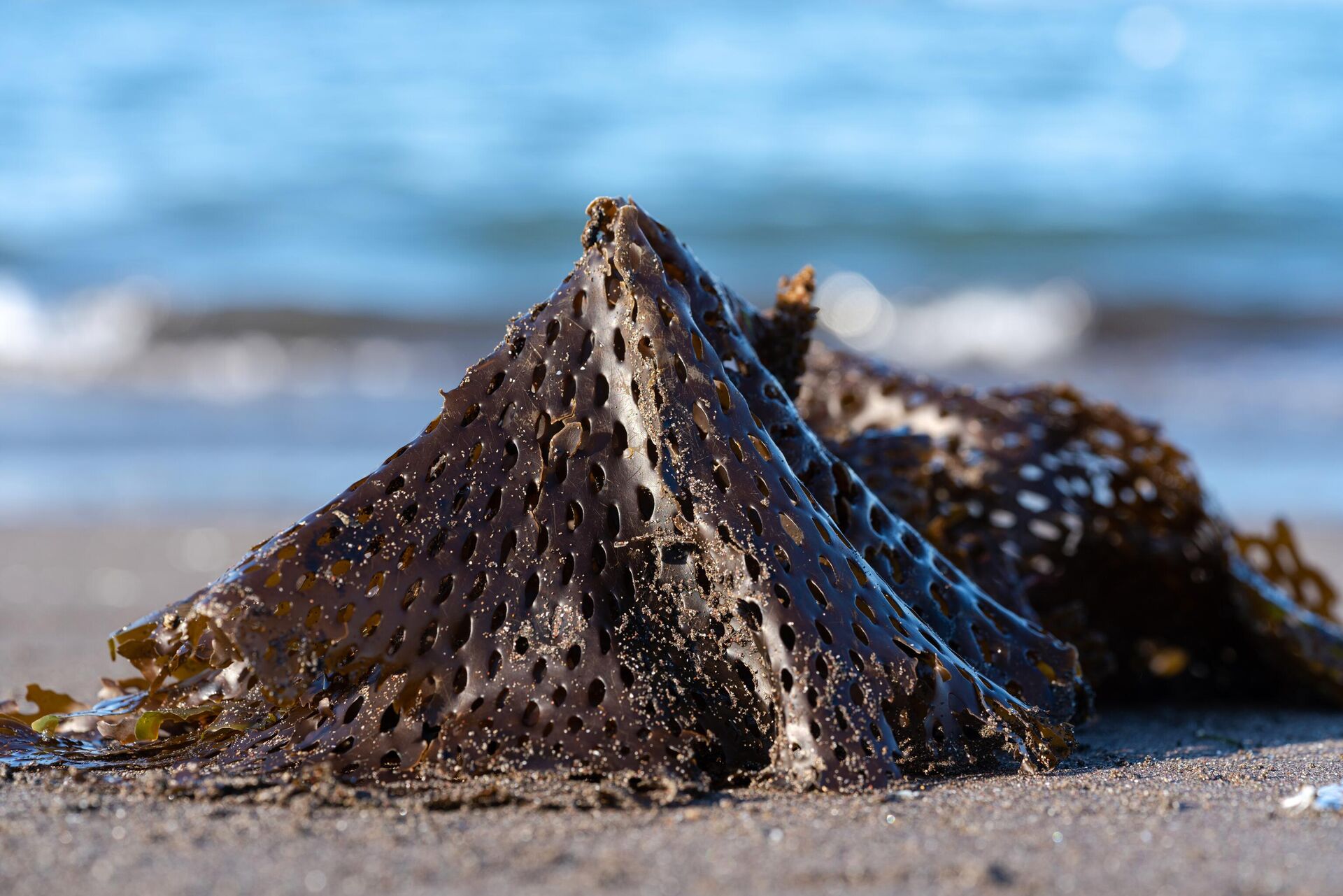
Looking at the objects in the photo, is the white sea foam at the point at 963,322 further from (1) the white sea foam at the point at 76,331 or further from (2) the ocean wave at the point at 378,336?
(1) the white sea foam at the point at 76,331

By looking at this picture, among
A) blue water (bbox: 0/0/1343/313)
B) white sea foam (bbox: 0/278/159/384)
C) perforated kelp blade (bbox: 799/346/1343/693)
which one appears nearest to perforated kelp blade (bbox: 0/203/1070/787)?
perforated kelp blade (bbox: 799/346/1343/693)

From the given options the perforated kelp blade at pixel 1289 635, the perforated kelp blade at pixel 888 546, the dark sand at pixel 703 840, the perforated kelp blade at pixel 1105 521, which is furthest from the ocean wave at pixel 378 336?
the dark sand at pixel 703 840

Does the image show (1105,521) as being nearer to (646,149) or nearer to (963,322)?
(963,322)

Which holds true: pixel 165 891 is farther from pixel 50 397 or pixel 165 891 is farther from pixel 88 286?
pixel 88 286

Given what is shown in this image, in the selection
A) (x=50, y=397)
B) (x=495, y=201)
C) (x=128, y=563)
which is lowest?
(x=128, y=563)

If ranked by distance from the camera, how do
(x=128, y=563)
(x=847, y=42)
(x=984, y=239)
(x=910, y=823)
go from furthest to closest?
(x=847, y=42), (x=984, y=239), (x=128, y=563), (x=910, y=823)

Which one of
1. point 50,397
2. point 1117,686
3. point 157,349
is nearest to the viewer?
point 1117,686

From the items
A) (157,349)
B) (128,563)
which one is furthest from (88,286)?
(128,563)
